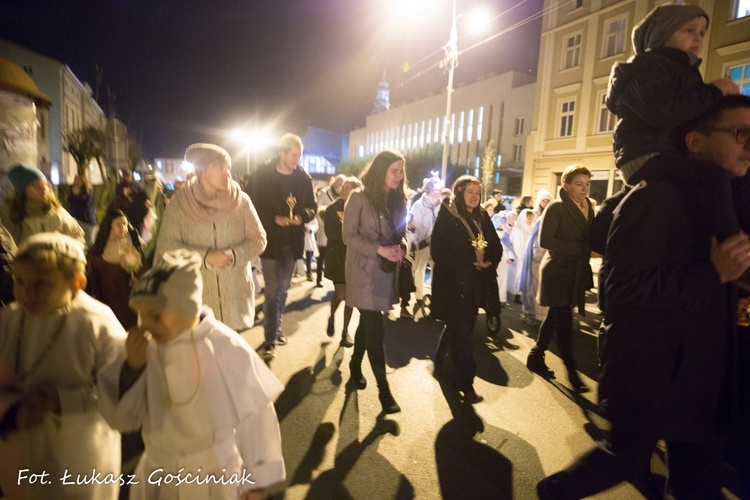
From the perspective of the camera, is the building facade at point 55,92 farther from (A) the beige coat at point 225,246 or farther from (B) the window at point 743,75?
(B) the window at point 743,75

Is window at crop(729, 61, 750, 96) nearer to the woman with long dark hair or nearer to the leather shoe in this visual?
the leather shoe

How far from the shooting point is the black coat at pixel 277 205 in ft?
16.8

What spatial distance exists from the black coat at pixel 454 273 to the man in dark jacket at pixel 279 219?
1.86m

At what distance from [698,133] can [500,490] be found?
94.9 inches

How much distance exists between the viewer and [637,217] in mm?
1888

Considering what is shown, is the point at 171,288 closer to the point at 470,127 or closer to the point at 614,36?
the point at 614,36

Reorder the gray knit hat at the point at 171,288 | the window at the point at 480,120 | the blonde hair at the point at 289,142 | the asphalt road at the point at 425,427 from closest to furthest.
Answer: the gray knit hat at the point at 171,288 → the asphalt road at the point at 425,427 → the blonde hair at the point at 289,142 → the window at the point at 480,120

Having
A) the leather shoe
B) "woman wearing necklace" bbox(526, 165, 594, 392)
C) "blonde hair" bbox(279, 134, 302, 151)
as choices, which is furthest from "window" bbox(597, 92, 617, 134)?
"blonde hair" bbox(279, 134, 302, 151)

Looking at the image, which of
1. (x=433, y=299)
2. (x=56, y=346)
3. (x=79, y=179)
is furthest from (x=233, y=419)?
(x=79, y=179)

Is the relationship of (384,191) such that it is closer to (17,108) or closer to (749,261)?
(749,261)

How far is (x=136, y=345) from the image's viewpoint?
5.44ft

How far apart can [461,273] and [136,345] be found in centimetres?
297

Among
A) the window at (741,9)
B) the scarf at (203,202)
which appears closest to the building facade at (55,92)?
the scarf at (203,202)

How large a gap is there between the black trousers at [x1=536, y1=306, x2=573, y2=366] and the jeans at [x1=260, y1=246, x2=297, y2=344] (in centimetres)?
297
